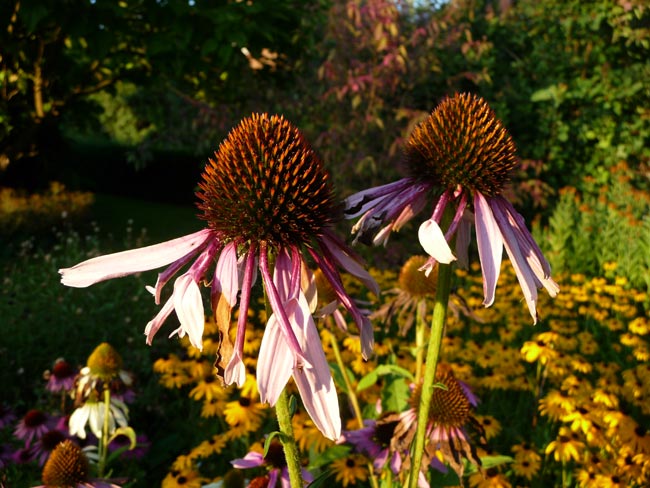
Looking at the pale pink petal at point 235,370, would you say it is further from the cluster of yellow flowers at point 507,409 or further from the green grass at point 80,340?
the green grass at point 80,340

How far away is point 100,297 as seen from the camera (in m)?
5.08

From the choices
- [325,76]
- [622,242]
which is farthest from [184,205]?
[622,242]

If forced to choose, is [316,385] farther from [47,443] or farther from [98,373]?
[47,443]

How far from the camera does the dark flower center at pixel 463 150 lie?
1.26 metres

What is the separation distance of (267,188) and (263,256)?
13 centimetres

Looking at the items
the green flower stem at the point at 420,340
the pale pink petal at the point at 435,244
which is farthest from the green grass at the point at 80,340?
the pale pink petal at the point at 435,244

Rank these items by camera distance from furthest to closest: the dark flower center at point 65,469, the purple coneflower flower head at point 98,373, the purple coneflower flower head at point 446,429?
1. the purple coneflower flower head at point 98,373
2. the dark flower center at point 65,469
3. the purple coneflower flower head at point 446,429

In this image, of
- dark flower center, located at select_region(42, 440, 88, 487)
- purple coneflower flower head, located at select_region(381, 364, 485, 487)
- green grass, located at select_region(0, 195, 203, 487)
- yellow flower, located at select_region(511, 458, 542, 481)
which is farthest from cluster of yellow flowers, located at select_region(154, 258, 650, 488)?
dark flower center, located at select_region(42, 440, 88, 487)

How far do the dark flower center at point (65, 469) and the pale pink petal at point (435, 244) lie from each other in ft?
5.22

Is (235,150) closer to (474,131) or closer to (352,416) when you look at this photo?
(474,131)

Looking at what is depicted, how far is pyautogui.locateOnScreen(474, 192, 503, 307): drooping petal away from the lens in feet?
3.47

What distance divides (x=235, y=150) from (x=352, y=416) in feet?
5.12

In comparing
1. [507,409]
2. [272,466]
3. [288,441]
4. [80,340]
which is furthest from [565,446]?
[80,340]

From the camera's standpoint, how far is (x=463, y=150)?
1.27 m
